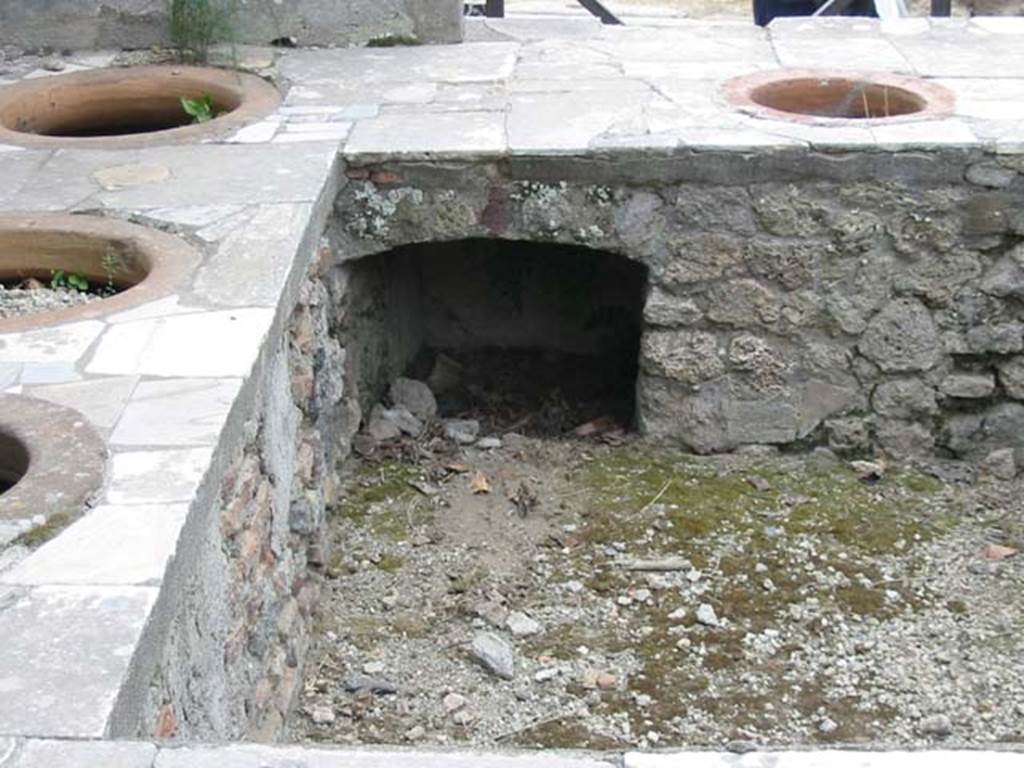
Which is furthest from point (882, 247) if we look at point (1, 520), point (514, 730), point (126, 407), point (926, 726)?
point (1, 520)

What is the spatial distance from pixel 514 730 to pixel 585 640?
0.42 m

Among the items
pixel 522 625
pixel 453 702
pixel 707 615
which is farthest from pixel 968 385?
pixel 453 702

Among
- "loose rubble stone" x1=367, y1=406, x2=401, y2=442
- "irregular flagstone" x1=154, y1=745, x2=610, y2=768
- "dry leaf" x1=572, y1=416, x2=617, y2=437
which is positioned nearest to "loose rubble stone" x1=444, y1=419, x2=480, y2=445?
"loose rubble stone" x1=367, y1=406, x2=401, y2=442

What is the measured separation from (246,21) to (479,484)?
2.11m

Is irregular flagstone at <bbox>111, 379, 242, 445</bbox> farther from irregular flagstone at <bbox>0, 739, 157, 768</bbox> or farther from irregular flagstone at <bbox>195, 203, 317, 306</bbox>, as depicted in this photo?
irregular flagstone at <bbox>0, 739, 157, 768</bbox>

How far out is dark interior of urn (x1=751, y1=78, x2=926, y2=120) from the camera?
5066 mm

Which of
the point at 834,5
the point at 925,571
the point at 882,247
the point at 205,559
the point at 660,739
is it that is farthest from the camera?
the point at 834,5

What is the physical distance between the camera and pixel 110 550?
8.13 ft

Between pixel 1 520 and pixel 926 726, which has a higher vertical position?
pixel 1 520

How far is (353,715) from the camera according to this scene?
Result: 11.8 feet

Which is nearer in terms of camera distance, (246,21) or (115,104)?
(115,104)

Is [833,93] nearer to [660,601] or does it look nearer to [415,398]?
[415,398]

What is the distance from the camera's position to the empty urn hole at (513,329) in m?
5.18

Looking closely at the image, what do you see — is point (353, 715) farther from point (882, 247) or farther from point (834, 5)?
point (834, 5)
